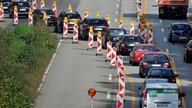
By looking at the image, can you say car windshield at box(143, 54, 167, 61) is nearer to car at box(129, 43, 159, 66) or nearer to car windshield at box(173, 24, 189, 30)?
car at box(129, 43, 159, 66)

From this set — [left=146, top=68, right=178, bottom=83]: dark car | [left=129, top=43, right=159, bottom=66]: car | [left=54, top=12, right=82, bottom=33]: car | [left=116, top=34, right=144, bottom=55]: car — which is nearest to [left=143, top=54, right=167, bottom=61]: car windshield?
[left=129, top=43, right=159, bottom=66]: car

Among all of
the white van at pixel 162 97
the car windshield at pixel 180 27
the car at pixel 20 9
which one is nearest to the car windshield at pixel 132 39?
the car windshield at pixel 180 27

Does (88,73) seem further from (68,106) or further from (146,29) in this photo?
(146,29)

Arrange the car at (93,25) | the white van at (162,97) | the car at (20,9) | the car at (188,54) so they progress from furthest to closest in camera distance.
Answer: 1. the car at (20,9)
2. the car at (93,25)
3. the car at (188,54)
4. the white van at (162,97)

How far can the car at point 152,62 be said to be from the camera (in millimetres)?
49562

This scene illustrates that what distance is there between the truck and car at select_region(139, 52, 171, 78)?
2817 cm

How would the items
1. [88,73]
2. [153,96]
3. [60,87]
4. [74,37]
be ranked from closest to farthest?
1. [153,96]
2. [60,87]
3. [88,73]
4. [74,37]

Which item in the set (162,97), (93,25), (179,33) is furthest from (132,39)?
(162,97)

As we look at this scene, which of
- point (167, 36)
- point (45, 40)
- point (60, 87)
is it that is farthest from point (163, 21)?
point (60, 87)

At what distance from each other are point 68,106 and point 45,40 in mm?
18221

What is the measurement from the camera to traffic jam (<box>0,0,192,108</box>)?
36.8m

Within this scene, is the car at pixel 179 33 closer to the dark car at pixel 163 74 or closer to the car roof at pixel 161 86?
the dark car at pixel 163 74

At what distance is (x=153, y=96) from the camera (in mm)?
36250

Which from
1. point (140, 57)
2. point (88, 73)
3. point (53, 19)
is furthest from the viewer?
point (53, 19)
